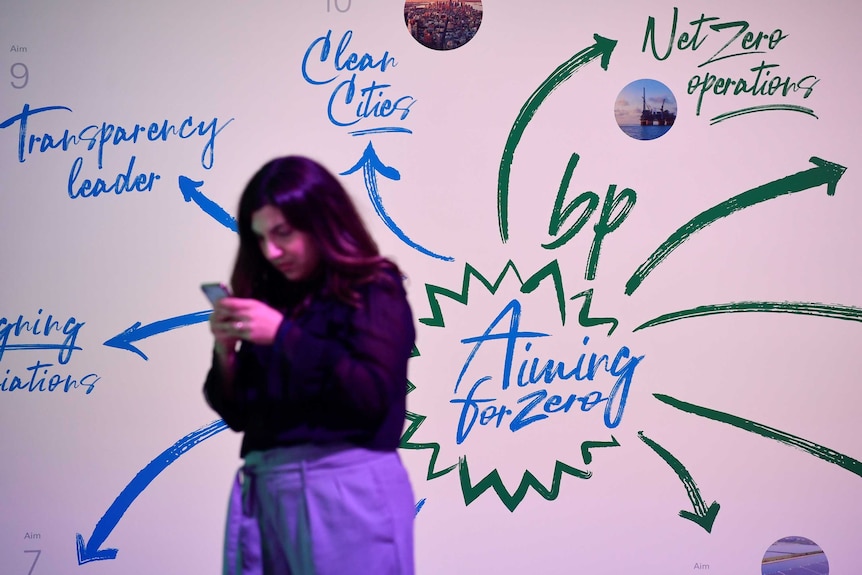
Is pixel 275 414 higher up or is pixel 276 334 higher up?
pixel 276 334

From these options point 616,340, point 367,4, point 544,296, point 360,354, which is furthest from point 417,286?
point 360,354

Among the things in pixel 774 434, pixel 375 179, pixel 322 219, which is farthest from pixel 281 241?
pixel 774 434

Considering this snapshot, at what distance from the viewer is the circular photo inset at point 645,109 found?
2.57m

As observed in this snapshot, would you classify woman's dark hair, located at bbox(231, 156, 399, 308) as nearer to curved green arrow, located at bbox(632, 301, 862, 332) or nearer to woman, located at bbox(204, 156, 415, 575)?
woman, located at bbox(204, 156, 415, 575)

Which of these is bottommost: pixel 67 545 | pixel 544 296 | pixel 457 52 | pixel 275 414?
pixel 67 545

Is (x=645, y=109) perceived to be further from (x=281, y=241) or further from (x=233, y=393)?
(x=233, y=393)

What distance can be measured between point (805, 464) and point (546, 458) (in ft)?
2.32

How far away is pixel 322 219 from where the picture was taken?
1575 mm

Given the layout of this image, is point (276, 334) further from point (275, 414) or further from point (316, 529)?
point (316, 529)

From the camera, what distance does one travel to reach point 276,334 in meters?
1.52

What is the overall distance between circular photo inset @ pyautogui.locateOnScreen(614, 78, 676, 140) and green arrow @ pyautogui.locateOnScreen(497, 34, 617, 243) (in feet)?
0.35

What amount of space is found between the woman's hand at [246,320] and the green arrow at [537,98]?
3.73 feet

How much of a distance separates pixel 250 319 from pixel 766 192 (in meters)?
1.62

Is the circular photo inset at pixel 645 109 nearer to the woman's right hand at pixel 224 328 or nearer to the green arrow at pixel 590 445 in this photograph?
the green arrow at pixel 590 445
